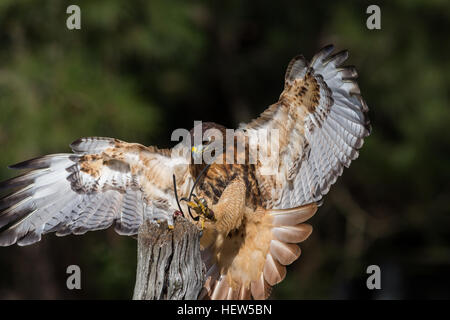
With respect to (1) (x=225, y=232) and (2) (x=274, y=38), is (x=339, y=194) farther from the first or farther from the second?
(1) (x=225, y=232)

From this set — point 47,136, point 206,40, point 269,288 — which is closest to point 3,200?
point 269,288

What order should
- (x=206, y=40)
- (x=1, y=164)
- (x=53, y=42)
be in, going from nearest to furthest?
(x=1, y=164), (x=53, y=42), (x=206, y=40)

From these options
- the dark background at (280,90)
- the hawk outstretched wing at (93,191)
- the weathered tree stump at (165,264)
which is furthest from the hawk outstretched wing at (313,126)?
the dark background at (280,90)

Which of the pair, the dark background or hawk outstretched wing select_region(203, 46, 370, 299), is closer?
hawk outstretched wing select_region(203, 46, 370, 299)

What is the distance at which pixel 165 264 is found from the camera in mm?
3100

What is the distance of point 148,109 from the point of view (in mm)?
6812

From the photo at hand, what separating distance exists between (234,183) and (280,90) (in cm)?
479

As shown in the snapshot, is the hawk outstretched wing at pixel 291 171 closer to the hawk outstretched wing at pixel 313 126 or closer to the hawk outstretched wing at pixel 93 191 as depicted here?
the hawk outstretched wing at pixel 313 126

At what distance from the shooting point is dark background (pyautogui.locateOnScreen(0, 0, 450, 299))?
7062mm

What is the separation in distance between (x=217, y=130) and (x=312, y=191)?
68 centimetres

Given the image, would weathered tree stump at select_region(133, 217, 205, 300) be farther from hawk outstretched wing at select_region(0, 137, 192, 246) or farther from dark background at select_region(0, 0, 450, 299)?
dark background at select_region(0, 0, 450, 299)

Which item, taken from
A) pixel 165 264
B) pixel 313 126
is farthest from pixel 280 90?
pixel 165 264

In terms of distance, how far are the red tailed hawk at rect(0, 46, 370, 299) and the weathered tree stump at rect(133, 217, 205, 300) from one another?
0.75 m

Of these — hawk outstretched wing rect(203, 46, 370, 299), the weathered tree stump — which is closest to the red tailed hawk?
hawk outstretched wing rect(203, 46, 370, 299)
